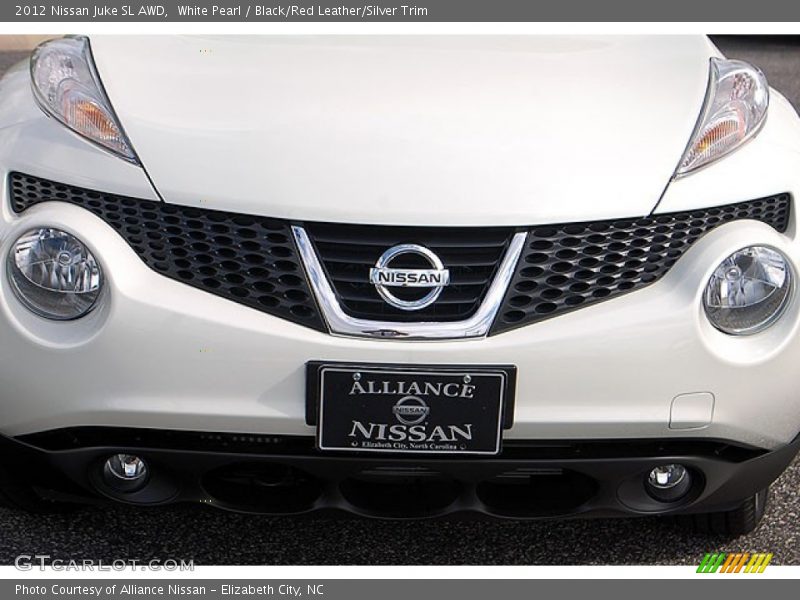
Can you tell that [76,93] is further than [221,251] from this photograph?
Yes

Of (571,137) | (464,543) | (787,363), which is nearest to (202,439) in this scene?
(464,543)

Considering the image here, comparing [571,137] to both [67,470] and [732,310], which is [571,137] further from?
[67,470]

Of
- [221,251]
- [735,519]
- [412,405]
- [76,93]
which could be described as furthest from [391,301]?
[735,519]

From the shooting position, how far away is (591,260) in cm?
264

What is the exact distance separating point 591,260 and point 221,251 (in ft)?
2.73

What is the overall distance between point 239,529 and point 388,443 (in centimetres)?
80

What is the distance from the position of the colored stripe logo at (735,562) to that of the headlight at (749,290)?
0.79 meters

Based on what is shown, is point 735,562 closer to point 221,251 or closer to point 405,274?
point 405,274

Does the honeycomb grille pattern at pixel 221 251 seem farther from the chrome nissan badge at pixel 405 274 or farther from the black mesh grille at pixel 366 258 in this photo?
the chrome nissan badge at pixel 405 274

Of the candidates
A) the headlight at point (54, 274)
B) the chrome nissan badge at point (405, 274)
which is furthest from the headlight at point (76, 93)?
the chrome nissan badge at point (405, 274)

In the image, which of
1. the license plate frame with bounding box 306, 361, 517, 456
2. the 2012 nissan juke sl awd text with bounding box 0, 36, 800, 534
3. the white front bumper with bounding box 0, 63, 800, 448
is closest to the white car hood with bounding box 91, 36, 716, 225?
the 2012 nissan juke sl awd text with bounding box 0, 36, 800, 534

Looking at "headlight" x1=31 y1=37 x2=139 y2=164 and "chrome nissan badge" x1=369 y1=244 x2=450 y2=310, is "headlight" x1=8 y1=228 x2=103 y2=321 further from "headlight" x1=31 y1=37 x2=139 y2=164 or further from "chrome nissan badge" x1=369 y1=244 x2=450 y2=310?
"chrome nissan badge" x1=369 y1=244 x2=450 y2=310

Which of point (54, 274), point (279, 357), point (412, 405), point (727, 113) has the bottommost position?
point (412, 405)

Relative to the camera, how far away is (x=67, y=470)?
9.05 ft
